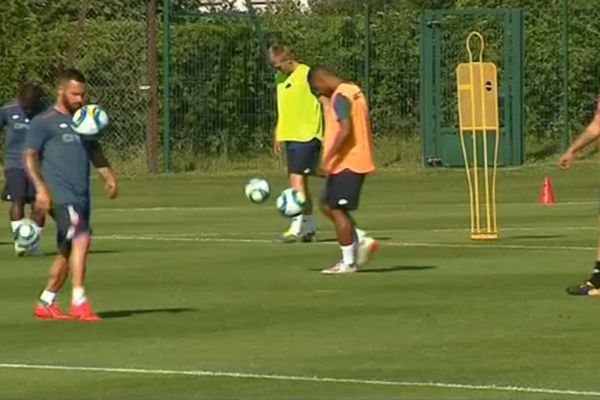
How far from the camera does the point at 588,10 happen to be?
→ 39188 millimetres

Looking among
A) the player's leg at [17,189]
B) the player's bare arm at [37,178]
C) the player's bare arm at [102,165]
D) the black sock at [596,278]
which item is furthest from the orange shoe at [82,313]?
the player's leg at [17,189]

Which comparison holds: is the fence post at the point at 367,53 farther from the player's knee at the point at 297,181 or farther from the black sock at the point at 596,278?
the black sock at the point at 596,278

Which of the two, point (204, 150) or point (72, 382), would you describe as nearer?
point (72, 382)

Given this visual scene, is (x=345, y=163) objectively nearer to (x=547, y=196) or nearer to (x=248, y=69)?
(x=547, y=196)

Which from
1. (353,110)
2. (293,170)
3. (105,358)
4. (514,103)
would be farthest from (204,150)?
(105,358)

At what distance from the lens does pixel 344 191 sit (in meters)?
19.0

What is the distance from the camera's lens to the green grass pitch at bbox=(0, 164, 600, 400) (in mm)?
11805

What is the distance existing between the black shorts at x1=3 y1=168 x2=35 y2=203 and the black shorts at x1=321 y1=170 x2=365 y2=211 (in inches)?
173

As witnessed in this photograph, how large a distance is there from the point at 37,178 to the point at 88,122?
21.2 inches

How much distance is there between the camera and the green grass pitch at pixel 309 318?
1180 cm

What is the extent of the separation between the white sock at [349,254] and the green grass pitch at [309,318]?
0.18 metres

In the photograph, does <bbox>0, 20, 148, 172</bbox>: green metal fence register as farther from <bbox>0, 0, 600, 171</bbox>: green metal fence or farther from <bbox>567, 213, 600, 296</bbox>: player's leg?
<bbox>567, 213, 600, 296</bbox>: player's leg

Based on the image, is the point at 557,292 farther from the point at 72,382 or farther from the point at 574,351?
the point at 72,382

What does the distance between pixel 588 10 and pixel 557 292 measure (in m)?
23.0
